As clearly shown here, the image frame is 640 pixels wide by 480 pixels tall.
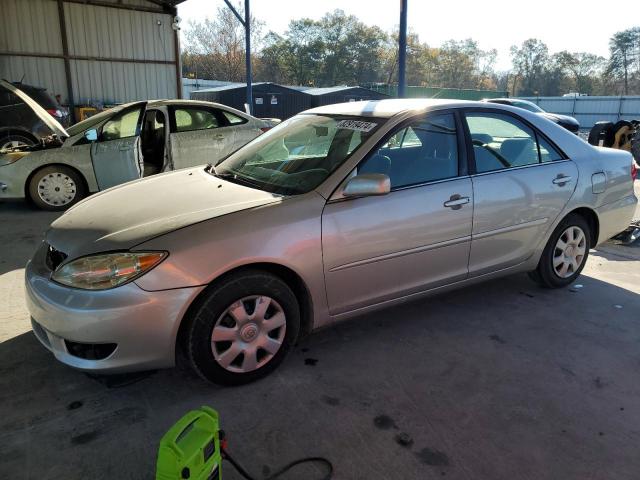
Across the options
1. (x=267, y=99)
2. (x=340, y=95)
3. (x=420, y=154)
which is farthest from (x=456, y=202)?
(x=340, y=95)

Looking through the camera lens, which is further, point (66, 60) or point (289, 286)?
point (66, 60)

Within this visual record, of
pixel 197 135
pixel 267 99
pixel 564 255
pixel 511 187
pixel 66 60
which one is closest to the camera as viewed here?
pixel 511 187

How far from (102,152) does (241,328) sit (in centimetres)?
509

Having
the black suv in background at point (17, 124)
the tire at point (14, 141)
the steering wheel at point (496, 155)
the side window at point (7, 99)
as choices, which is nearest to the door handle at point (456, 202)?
the steering wheel at point (496, 155)

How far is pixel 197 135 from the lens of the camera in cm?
736

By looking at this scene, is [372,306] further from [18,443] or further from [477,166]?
[18,443]

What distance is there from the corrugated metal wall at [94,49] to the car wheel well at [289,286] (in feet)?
46.1

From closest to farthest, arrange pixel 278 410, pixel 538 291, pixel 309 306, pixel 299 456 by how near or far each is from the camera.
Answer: pixel 299 456
pixel 278 410
pixel 309 306
pixel 538 291

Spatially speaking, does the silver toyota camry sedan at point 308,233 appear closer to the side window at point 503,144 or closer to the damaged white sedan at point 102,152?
the side window at point 503,144

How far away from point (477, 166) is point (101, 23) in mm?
14244

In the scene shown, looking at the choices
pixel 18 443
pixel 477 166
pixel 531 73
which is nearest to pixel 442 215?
pixel 477 166

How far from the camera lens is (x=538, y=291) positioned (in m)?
4.16

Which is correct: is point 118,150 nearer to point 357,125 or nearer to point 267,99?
point 357,125

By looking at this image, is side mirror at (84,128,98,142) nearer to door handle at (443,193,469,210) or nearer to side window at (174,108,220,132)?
side window at (174,108,220,132)
